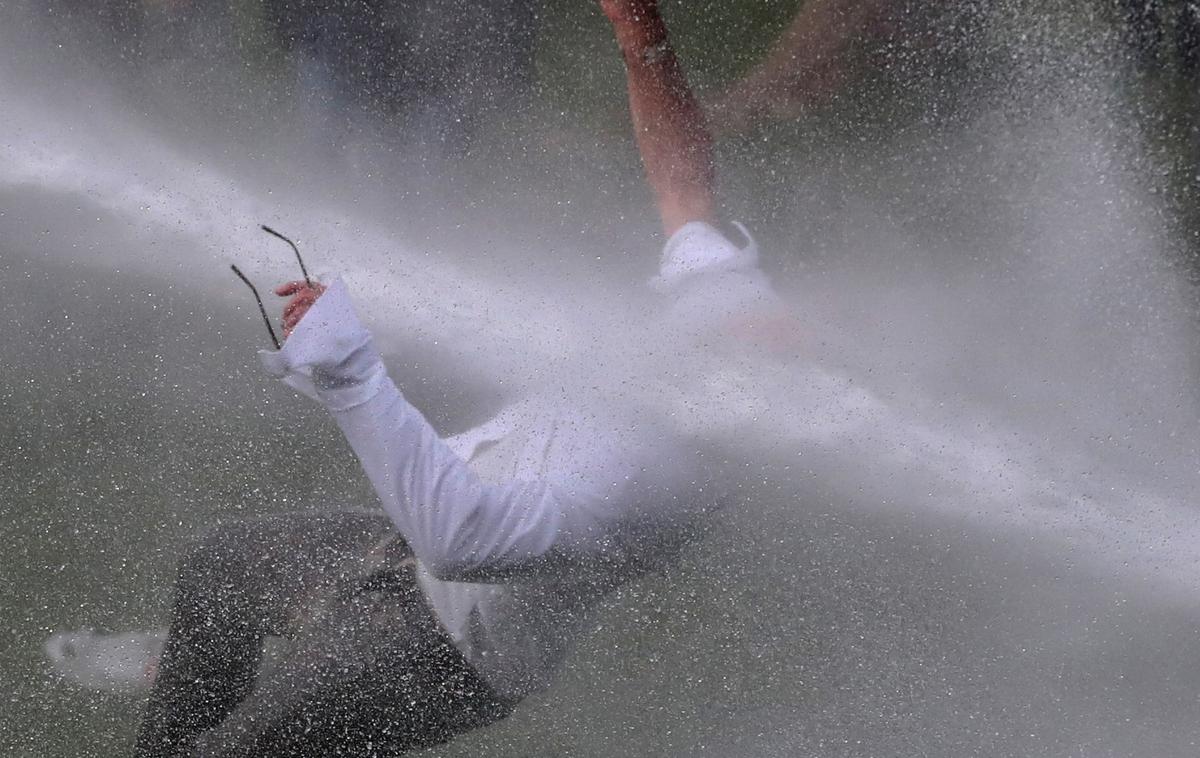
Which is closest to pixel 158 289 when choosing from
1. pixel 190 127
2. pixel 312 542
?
pixel 190 127

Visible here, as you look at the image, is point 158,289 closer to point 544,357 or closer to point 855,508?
point 544,357

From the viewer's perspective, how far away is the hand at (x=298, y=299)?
75 cm

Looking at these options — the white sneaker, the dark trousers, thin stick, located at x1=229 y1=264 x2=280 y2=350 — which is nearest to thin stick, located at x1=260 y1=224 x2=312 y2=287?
thin stick, located at x1=229 y1=264 x2=280 y2=350

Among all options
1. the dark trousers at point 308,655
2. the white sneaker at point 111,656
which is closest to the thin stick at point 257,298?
the dark trousers at point 308,655

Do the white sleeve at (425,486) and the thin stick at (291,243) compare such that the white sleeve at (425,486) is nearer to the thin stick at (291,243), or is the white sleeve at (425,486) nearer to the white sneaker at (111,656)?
the thin stick at (291,243)

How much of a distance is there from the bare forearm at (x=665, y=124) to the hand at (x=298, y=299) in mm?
248

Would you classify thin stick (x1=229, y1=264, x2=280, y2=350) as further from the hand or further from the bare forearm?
the bare forearm

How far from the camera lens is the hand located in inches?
29.4

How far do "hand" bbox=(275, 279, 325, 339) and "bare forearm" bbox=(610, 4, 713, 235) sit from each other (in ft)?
0.81

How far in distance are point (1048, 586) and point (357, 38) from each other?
64cm

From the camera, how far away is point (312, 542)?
0.85 metres

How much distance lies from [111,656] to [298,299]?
0.36m

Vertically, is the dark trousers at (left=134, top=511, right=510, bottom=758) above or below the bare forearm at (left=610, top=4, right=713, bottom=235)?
below

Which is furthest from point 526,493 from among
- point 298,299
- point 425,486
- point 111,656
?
point 111,656
